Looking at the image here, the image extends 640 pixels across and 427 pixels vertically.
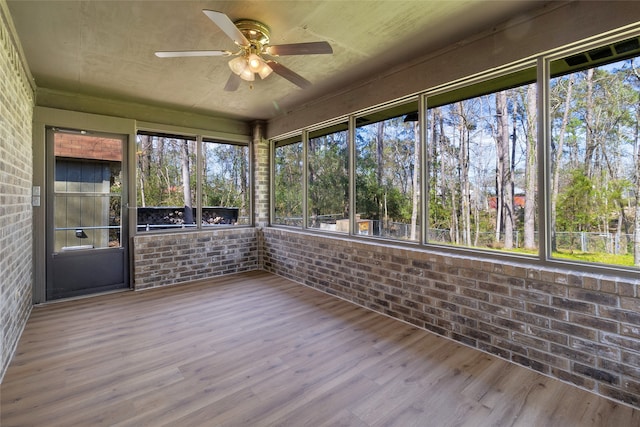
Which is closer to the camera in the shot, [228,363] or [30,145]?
[228,363]

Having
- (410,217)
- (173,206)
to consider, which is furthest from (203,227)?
(410,217)

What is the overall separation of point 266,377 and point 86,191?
13.0 ft

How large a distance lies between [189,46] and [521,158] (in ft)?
10.6

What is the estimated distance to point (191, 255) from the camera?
5121 mm

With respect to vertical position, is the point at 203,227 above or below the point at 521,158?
below

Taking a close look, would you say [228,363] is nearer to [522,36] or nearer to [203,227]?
[203,227]

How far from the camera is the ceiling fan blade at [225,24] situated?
1.88 metres

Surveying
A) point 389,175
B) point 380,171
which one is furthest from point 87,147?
point 389,175

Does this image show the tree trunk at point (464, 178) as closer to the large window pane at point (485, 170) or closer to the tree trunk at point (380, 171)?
the large window pane at point (485, 170)

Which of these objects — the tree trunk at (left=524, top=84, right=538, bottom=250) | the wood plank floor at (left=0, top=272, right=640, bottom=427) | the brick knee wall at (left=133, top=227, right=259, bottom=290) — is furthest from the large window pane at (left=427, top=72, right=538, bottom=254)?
the brick knee wall at (left=133, top=227, right=259, bottom=290)

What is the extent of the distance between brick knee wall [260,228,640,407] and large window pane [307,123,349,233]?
0.74m

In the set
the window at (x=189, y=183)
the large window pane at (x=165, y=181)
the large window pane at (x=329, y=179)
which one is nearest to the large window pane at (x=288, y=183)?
the large window pane at (x=329, y=179)

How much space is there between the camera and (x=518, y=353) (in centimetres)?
255

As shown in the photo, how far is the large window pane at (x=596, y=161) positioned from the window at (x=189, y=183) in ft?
15.8
